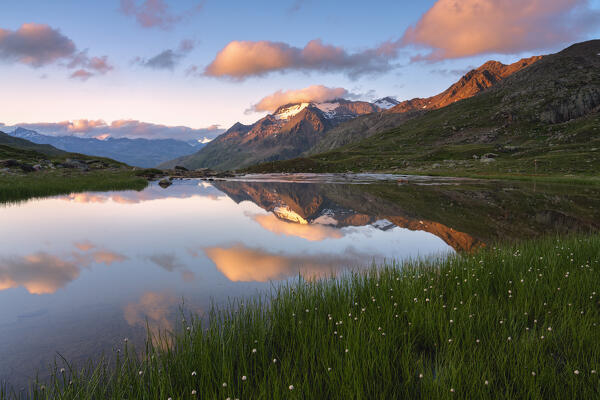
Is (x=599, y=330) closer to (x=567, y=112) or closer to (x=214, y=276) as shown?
(x=214, y=276)

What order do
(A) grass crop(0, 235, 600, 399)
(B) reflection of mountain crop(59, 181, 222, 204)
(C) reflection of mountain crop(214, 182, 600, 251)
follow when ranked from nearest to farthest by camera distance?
(A) grass crop(0, 235, 600, 399)
(C) reflection of mountain crop(214, 182, 600, 251)
(B) reflection of mountain crop(59, 181, 222, 204)

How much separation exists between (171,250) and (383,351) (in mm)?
11876

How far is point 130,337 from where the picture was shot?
6914 mm

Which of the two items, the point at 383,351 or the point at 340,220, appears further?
the point at 340,220

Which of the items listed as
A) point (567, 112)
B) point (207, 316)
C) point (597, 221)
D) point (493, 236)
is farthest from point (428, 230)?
point (567, 112)

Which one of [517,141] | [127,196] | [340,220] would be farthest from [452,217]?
[517,141]

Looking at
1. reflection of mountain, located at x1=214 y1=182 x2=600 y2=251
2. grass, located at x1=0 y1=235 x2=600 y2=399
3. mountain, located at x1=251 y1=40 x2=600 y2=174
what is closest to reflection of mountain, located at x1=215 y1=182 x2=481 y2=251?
reflection of mountain, located at x1=214 y1=182 x2=600 y2=251

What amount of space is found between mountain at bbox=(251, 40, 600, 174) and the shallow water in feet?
202

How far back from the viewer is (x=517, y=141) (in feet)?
447

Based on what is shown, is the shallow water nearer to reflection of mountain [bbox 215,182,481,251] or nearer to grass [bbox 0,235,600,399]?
reflection of mountain [bbox 215,182,481,251]

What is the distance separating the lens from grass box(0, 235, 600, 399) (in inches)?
177

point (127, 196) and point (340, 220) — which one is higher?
point (127, 196)

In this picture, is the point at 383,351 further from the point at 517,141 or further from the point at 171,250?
the point at 517,141

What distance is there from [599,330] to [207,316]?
322 inches
